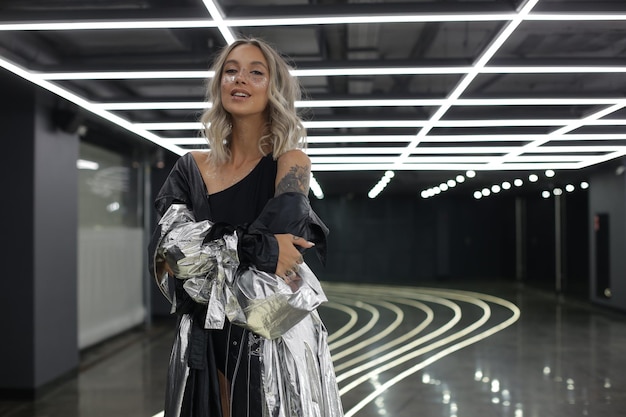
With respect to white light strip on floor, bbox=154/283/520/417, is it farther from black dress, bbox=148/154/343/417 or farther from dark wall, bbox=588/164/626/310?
black dress, bbox=148/154/343/417

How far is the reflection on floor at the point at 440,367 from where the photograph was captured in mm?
5379

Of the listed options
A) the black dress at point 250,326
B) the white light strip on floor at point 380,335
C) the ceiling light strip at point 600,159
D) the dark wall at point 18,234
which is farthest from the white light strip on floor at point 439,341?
the black dress at point 250,326

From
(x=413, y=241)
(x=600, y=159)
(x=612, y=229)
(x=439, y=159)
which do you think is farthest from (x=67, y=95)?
(x=413, y=241)

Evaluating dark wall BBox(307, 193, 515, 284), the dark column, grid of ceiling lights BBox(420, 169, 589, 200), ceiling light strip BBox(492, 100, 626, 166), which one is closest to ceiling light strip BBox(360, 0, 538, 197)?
ceiling light strip BBox(492, 100, 626, 166)

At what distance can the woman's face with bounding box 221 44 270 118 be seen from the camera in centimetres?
139

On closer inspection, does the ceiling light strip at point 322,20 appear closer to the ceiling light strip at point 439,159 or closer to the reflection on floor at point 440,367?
the reflection on floor at point 440,367

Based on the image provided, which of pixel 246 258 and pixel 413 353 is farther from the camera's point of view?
pixel 413 353

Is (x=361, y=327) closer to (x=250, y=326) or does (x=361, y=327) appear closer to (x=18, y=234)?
(x=18, y=234)

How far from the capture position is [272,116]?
4.70 ft

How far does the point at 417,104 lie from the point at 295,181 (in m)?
4.77

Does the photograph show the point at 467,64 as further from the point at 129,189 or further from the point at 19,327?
the point at 129,189

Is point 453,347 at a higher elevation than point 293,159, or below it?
below

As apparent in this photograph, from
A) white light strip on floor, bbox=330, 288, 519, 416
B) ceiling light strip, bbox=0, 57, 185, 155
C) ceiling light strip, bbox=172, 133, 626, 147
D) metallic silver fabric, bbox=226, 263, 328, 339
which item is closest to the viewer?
metallic silver fabric, bbox=226, 263, 328, 339

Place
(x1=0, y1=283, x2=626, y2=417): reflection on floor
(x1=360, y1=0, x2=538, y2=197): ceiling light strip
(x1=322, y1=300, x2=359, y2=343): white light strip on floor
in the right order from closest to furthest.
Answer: (x1=360, y1=0, x2=538, y2=197): ceiling light strip
(x1=0, y1=283, x2=626, y2=417): reflection on floor
(x1=322, y1=300, x2=359, y2=343): white light strip on floor
